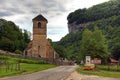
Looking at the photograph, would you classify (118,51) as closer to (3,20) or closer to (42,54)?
(42,54)

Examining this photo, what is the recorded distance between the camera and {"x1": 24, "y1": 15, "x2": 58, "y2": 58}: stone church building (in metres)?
118

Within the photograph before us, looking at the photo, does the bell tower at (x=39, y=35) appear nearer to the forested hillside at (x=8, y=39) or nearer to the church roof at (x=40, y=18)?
the church roof at (x=40, y=18)

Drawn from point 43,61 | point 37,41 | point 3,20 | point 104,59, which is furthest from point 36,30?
point 3,20

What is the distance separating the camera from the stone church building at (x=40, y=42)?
117688 millimetres

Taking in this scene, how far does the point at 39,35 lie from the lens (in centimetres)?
12025

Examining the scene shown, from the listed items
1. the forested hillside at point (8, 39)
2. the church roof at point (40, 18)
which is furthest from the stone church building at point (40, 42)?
the forested hillside at point (8, 39)

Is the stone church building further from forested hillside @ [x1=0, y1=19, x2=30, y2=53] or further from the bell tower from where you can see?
forested hillside @ [x1=0, y1=19, x2=30, y2=53]

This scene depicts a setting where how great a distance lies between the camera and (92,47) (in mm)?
98438

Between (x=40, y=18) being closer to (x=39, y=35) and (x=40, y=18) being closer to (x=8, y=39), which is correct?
(x=39, y=35)

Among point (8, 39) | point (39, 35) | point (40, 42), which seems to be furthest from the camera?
point (8, 39)

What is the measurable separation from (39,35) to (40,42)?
2.82 m

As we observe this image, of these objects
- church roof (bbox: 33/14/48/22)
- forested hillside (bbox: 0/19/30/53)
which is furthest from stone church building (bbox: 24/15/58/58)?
forested hillside (bbox: 0/19/30/53)

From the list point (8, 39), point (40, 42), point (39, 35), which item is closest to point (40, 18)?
point (39, 35)

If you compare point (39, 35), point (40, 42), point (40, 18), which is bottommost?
point (40, 42)
